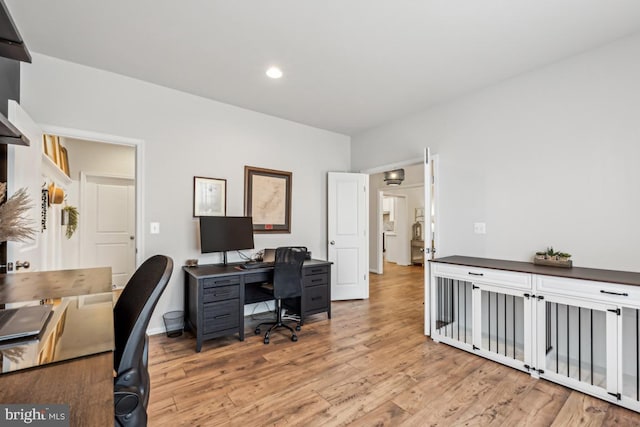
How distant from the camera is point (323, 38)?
2.40 m

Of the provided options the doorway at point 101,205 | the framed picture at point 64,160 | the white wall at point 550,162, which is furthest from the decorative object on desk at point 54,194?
the white wall at point 550,162

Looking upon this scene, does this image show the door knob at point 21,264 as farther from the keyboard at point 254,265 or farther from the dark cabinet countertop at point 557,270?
the dark cabinet countertop at point 557,270

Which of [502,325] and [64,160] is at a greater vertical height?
[64,160]

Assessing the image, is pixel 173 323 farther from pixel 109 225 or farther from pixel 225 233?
pixel 109 225

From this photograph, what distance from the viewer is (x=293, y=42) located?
2.46 meters

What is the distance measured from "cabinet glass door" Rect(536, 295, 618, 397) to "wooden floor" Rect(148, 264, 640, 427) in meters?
0.15

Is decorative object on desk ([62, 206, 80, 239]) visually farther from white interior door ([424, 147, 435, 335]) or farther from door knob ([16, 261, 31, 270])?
white interior door ([424, 147, 435, 335])

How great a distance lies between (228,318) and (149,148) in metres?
1.98

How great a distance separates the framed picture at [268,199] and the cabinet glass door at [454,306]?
2149 millimetres

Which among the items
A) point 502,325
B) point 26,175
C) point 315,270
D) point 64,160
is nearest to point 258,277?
point 315,270

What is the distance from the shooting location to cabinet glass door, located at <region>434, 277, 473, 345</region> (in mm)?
3262

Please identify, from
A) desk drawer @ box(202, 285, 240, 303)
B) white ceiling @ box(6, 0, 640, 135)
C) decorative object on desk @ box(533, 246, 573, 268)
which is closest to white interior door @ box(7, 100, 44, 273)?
white ceiling @ box(6, 0, 640, 135)

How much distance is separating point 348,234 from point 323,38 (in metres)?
2.88

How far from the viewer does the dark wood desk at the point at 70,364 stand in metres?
0.55
